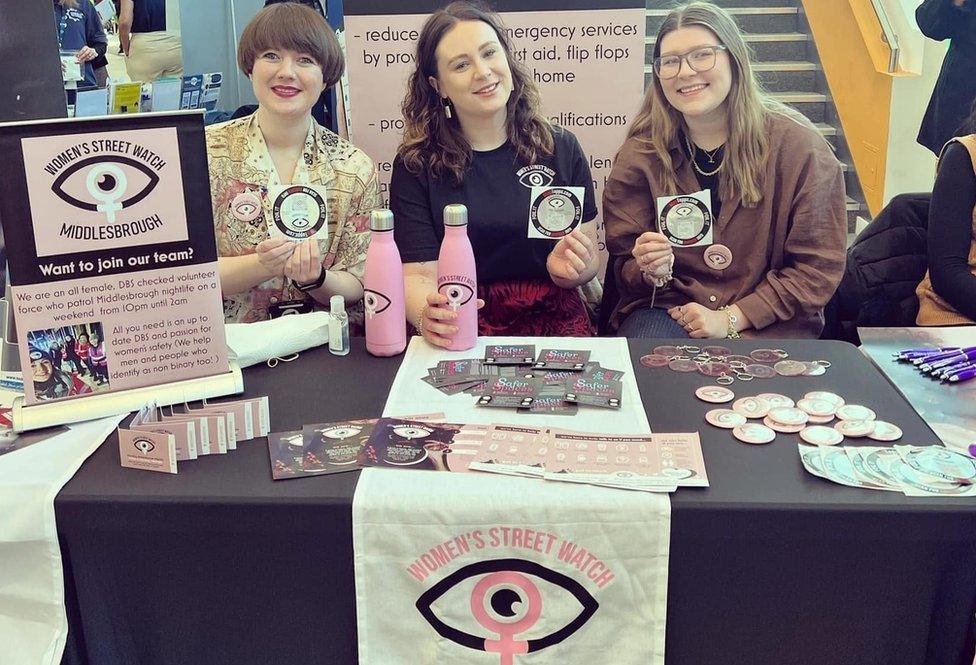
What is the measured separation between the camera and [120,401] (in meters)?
1.45

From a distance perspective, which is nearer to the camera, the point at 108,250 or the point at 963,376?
the point at 108,250

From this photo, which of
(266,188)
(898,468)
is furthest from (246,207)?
(898,468)

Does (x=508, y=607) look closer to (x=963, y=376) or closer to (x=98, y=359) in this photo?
(x=98, y=359)

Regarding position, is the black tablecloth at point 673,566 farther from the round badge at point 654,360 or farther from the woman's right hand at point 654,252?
the woman's right hand at point 654,252

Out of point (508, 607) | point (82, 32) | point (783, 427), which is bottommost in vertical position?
point (508, 607)

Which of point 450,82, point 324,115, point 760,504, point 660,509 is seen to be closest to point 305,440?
point 660,509

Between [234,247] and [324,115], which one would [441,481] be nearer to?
[234,247]

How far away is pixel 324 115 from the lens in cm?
412

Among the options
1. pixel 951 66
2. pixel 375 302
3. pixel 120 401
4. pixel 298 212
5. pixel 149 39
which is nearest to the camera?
pixel 120 401

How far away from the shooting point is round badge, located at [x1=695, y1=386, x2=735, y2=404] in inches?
58.3

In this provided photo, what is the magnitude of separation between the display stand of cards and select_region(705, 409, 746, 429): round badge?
2.66 feet

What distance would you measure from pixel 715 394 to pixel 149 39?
5626 millimetres

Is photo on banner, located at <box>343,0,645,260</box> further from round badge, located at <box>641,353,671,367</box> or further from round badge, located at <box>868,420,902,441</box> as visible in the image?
round badge, located at <box>868,420,902,441</box>

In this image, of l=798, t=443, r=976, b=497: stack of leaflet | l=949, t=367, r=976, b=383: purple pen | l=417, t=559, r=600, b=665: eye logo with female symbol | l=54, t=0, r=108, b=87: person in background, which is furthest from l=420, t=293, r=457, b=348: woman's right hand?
l=54, t=0, r=108, b=87: person in background
